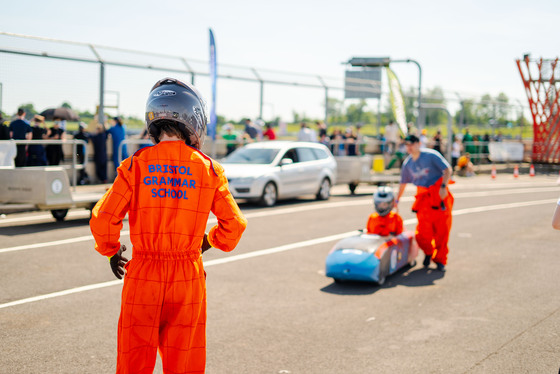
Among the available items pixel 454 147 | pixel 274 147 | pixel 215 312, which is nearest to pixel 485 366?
pixel 215 312

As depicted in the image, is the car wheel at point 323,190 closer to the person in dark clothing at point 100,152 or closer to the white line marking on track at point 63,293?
the person in dark clothing at point 100,152

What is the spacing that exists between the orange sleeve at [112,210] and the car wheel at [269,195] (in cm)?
1259

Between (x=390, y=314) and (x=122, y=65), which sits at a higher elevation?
(x=122, y=65)

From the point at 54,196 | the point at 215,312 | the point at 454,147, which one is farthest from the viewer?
the point at 454,147

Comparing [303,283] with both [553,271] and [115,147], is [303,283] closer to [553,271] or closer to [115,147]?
[553,271]

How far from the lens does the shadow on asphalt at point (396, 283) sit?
7.75 m

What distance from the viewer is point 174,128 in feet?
10.8

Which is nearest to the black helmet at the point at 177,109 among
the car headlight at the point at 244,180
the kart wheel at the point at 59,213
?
the kart wheel at the point at 59,213

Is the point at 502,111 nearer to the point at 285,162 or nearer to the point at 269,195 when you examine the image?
the point at 285,162

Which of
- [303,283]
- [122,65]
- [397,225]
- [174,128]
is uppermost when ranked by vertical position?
[122,65]

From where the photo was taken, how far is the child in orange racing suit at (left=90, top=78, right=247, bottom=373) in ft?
10.2

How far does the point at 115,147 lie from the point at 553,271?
12348 millimetres

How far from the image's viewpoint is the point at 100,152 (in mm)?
17656

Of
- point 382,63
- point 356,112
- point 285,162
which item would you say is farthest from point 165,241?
point 382,63
